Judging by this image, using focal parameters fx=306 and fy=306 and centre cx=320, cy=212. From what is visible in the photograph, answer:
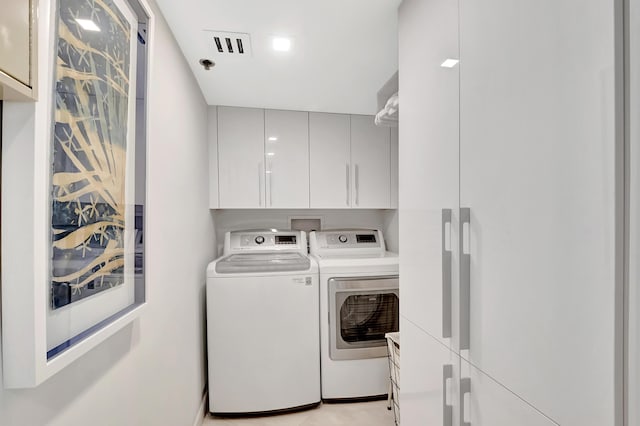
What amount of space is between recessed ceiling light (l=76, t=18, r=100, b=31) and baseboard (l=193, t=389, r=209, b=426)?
2.03 m

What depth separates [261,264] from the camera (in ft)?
7.04

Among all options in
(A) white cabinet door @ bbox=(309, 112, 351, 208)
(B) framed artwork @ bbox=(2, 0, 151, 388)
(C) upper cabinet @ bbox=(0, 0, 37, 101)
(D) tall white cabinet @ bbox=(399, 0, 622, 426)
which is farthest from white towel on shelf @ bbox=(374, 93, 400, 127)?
(C) upper cabinet @ bbox=(0, 0, 37, 101)

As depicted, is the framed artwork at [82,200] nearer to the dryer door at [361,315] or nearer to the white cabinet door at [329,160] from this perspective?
the dryer door at [361,315]

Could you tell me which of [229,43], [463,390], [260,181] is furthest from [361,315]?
[229,43]

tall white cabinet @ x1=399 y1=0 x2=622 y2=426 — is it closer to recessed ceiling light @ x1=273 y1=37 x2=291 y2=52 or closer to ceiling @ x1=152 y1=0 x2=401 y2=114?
ceiling @ x1=152 y1=0 x2=401 y2=114

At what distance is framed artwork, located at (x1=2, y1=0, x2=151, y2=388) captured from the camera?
20.1 inches

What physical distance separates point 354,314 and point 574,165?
190 centimetres

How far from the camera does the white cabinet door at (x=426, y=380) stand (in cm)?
92

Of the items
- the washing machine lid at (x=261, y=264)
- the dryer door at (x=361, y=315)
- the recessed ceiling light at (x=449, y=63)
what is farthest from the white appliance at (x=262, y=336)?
the recessed ceiling light at (x=449, y=63)

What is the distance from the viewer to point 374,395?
7.32ft

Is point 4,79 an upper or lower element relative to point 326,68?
lower

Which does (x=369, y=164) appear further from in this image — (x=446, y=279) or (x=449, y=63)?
(x=446, y=279)

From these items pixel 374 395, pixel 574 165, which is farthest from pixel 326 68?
pixel 374 395

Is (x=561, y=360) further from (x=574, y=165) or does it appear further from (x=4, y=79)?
(x=4, y=79)
